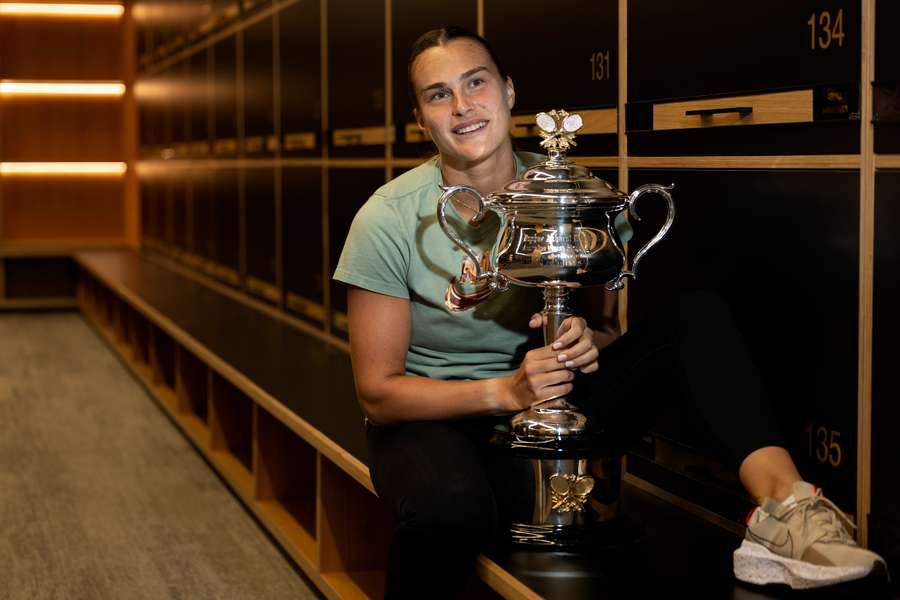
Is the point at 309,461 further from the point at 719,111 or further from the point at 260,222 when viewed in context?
the point at 260,222

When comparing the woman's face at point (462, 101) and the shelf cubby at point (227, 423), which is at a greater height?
the woman's face at point (462, 101)

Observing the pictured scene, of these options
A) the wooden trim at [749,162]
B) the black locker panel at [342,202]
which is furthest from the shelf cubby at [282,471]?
the wooden trim at [749,162]

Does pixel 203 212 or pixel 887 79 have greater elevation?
pixel 887 79

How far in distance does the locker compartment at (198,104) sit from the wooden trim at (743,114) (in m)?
3.94

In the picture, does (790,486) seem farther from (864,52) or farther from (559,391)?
(864,52)

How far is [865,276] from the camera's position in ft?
5.12

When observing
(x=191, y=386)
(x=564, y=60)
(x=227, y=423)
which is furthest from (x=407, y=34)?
(x=191, y=386)

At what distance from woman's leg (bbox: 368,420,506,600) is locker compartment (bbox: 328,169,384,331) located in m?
1.79

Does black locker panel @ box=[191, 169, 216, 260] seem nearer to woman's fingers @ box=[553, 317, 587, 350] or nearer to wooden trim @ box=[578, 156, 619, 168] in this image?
wooden trim @ box=[578, 156, 619, 168]

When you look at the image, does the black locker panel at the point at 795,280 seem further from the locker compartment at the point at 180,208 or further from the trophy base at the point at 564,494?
the locker compartment at the point at 180,208

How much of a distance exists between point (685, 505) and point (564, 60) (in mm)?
863

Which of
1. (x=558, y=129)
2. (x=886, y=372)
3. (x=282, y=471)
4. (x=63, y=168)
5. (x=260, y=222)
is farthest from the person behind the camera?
(x=63, y=168)

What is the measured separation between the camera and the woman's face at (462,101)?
1811mm

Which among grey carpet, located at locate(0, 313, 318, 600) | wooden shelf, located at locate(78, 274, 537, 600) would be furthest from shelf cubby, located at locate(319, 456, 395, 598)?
grey carpet, located at locate(0, 313, 318, 600)
